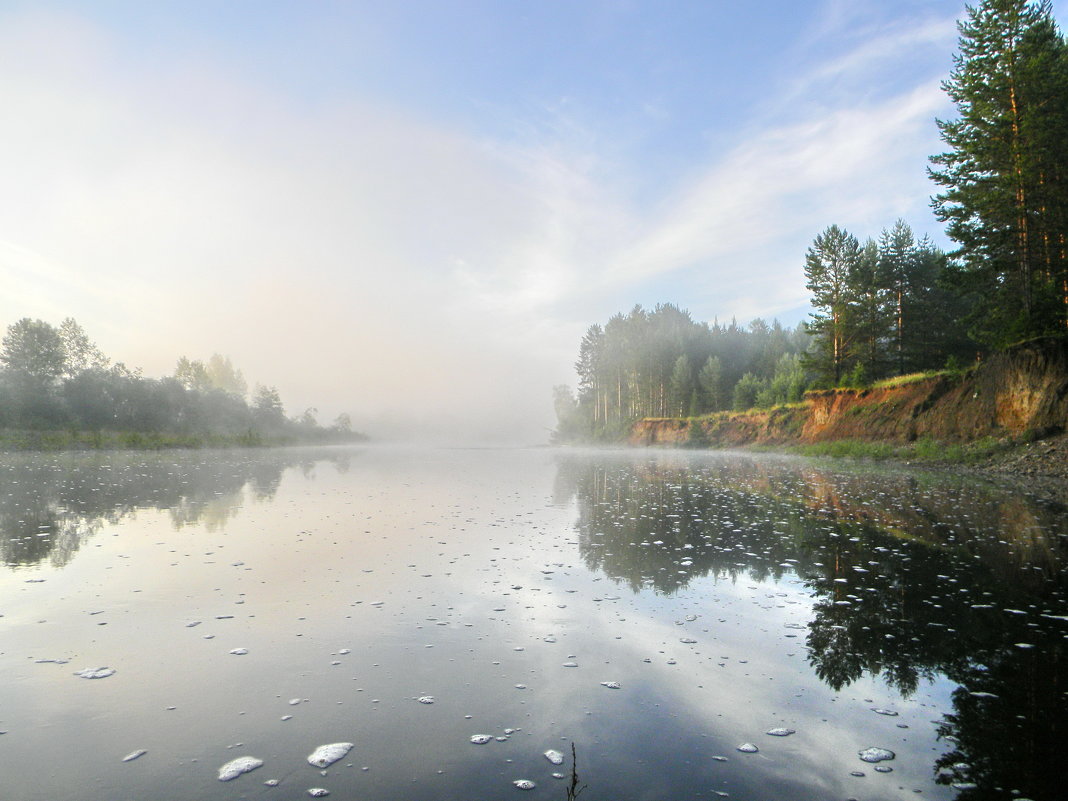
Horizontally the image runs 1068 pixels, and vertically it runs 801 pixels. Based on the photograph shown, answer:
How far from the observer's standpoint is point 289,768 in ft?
10.7

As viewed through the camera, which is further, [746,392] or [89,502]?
[746,392]

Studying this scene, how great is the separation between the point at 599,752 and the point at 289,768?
1938 millimetres

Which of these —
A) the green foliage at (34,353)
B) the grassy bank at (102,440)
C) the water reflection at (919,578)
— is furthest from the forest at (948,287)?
the green foliage at (34,353)

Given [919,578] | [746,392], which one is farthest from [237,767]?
[746,392]

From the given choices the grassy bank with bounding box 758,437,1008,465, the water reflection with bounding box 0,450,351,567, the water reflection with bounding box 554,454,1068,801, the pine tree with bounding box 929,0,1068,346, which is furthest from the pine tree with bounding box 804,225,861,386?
the water reflection with bounding box 0,450,351,567

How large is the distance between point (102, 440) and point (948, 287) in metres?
68.2

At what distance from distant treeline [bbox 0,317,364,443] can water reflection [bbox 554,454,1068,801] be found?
57.9 meters

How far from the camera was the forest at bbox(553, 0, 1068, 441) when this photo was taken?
925 inches

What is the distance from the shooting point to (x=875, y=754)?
353 cm

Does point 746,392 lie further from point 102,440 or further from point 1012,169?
point 102,440

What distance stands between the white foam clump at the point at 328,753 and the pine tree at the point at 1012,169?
1212 inches

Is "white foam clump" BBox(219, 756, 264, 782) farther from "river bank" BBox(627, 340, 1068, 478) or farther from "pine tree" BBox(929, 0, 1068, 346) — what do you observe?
"pine tree" BBox(929, 0, 1068, 346)

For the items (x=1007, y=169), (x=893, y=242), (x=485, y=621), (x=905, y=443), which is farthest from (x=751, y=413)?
(x=485, y=621)

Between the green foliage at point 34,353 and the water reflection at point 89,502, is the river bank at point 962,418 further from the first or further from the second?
the green foliage at point 34,353
